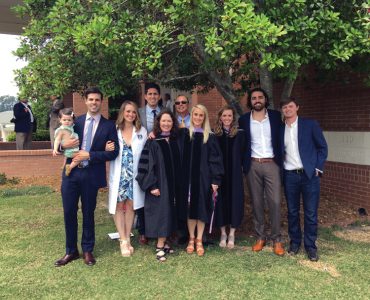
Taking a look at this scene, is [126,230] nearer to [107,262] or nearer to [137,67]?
[107,262]

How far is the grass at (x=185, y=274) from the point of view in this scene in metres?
3.90

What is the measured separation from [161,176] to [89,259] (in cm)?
123

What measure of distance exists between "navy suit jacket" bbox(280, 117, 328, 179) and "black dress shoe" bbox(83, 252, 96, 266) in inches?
102

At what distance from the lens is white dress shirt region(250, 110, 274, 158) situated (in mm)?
4875

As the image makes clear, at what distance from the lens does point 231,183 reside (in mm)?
5055

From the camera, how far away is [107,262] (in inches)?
185

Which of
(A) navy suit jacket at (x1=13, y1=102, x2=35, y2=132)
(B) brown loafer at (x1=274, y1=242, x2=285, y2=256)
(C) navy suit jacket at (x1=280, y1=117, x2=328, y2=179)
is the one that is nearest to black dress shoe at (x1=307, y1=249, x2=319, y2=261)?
(B) brown loafer at (x1=274, y1=242, x2=285, y2=256)

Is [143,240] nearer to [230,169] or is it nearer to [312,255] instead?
[230,169]

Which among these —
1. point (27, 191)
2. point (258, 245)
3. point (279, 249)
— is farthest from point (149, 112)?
point (27, 191)

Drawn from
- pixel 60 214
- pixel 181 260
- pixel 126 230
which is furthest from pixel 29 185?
pixel 181 260

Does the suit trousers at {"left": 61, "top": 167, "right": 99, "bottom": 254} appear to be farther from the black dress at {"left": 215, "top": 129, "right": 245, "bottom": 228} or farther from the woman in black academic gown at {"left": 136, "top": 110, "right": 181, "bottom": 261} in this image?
the black dress at {"left": 215, "top": 129, "right": 245, "bottom": 228}

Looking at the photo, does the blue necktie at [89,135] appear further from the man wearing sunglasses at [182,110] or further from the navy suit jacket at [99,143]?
the man wearing sunglasses at [182,110]

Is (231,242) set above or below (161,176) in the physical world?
below

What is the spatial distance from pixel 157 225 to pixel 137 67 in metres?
1.81
